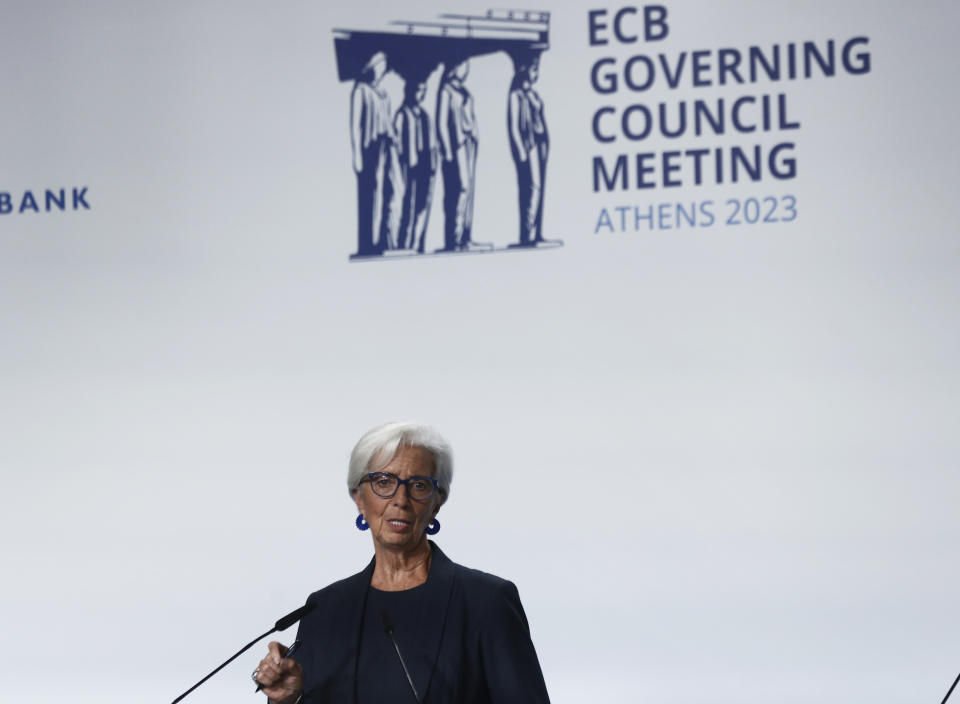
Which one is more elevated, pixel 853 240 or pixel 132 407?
pixel 853 240

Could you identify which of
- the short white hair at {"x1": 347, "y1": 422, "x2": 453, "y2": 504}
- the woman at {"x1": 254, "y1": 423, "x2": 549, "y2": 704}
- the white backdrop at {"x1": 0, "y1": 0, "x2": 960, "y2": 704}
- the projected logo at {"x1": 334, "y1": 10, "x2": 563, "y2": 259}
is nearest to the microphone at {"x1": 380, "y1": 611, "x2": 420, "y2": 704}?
the woman at {"x1": 254, "y1": 423, "x2": 549, "y2": 704}

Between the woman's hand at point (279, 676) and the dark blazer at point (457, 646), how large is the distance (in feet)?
0.19

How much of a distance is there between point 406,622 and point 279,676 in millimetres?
267

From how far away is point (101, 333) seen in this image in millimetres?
5004

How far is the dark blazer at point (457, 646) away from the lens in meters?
2.36

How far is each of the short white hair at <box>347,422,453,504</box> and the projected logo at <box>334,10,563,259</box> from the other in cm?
218

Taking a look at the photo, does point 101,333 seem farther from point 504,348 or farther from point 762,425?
point 762,425

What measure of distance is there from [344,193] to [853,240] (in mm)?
1915

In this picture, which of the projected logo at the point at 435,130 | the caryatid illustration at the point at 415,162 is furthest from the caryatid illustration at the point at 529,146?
the caryatid illustration at the point at 415,162

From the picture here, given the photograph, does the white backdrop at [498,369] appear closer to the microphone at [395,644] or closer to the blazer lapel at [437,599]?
the blazer lapel at [437,599]

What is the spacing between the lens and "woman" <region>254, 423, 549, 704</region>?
236cm

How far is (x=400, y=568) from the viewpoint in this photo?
2537 mm

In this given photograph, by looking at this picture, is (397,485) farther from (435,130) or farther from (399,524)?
(435,130)

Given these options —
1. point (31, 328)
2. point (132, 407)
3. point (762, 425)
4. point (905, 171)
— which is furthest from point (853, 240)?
point (31, 328)
